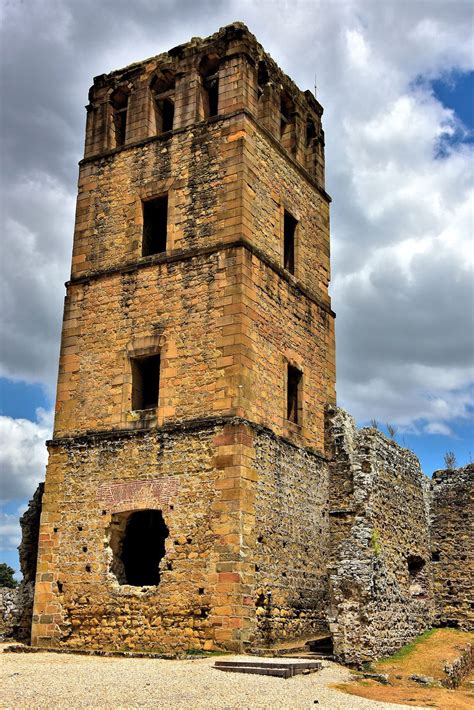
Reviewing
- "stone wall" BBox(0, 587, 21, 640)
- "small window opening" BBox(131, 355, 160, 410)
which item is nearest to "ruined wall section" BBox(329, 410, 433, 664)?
"small window opening" BBox(131, 355, 160, 410)

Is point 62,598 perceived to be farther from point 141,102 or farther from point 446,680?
point 141,102

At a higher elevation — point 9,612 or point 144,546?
Answer: point 144,546

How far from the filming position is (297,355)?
17.1 m

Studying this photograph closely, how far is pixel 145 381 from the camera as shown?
1628 cm

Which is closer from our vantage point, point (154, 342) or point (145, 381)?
point (154, 342)

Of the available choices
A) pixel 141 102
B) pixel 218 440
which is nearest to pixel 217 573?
pixel 218 440

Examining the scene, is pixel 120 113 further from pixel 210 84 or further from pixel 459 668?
pixel 459 668

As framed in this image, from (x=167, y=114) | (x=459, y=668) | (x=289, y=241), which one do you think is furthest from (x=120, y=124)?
(x=459, y=668)

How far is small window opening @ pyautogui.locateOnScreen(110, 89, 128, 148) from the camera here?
739 inches

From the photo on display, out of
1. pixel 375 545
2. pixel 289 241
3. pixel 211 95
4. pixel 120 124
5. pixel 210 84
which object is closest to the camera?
pixel 375 545

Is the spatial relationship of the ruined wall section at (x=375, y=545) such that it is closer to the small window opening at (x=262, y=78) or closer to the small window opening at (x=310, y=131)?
the small window opening at (x=310, y=131)

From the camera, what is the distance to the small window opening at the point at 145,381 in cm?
1593

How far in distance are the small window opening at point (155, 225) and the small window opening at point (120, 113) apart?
2.34 m

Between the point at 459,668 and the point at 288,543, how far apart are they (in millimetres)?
3850
